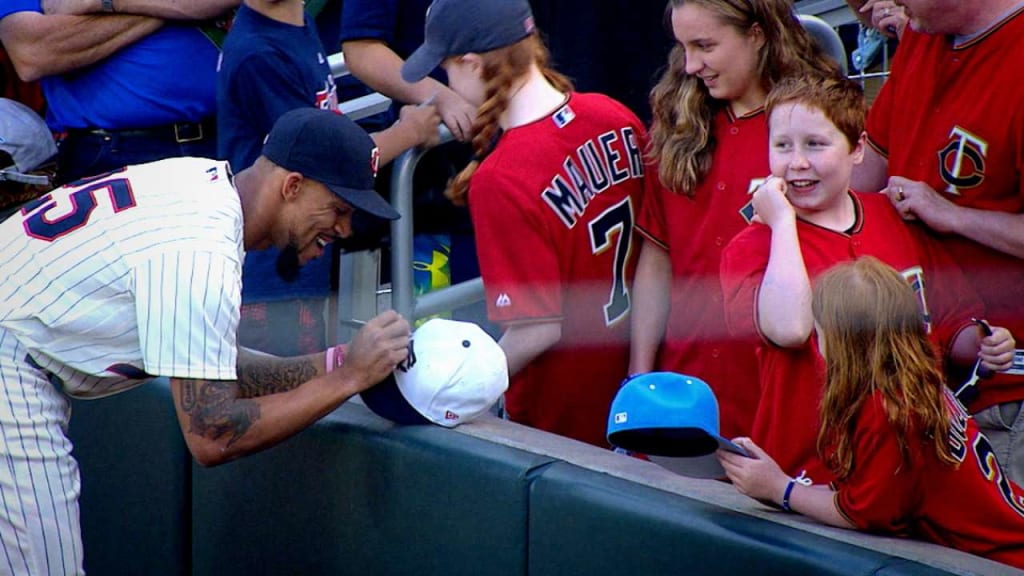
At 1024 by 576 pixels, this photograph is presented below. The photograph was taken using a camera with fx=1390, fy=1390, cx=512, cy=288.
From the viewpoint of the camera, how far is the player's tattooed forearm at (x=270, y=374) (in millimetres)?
3455

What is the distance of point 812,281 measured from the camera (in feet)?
9.14

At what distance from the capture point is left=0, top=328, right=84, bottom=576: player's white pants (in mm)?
2941

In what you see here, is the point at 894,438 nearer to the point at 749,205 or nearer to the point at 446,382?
the point at 749,205

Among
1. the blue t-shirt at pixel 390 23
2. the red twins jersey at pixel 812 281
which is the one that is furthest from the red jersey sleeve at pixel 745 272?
the blue t-shirt at pixel 390 23

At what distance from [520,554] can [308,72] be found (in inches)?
66.8

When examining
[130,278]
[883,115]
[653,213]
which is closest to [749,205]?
[653,213]

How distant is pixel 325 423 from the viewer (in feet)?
11.3

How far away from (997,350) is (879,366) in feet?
1.88

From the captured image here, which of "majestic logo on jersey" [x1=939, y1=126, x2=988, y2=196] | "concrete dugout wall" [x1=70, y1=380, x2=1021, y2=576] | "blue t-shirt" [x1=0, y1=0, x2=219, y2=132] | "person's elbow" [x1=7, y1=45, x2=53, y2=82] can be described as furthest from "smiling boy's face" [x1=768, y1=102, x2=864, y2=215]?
"person's elbow" [x1=7, y1=45, x2=53, y2=82]

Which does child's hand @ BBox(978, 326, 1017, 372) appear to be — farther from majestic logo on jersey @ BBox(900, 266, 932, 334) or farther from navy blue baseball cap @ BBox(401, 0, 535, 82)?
navy blue baseball cap @ BBox(401, 0, 535, 82)

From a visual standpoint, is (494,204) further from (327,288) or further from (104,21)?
(104,21)

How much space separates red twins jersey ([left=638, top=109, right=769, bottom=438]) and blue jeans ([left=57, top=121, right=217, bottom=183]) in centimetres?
165

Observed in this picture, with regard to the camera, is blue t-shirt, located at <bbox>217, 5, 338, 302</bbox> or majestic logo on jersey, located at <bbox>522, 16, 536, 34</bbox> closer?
majestic logo on jersey, located at <bbox>522, 16, 536, 34</bbox>

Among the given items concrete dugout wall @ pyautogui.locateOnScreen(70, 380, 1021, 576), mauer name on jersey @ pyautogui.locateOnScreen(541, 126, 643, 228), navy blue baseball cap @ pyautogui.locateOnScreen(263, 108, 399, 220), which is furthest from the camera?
mauer name on jersey @ pyautogui.locateOnScreen(541, 126, 643, 228)
